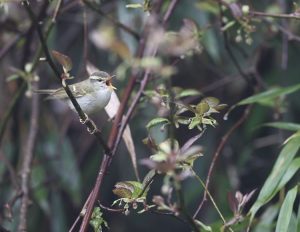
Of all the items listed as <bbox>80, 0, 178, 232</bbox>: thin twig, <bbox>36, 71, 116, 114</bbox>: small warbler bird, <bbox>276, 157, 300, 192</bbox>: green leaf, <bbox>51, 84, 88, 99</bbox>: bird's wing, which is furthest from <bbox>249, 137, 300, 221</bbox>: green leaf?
<bbox>51, 84, 88, 99</bbox>: bird's wing

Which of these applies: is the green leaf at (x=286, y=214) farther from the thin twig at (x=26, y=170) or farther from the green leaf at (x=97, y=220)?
the thin twig at (x=26, y=170)

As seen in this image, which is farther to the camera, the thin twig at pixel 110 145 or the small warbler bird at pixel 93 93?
the small warbler bird at pixel 93 93

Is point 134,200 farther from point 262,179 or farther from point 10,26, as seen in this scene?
point 262,179

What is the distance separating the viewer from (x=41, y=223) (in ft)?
14.9

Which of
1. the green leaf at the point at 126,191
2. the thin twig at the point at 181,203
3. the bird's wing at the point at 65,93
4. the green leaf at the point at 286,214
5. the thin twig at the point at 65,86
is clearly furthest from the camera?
the bird's wing at the point at 65,93

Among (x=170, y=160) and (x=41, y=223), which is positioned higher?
(x=170, y=160)

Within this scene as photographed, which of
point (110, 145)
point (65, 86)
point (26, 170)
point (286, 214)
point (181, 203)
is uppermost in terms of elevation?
point (65, 86)

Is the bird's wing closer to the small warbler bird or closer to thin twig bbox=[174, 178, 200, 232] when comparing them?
the small warbler bird

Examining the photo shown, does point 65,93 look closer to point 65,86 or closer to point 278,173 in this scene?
point 278,173

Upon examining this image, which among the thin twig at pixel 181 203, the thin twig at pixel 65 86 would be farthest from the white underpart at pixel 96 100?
the thin twig at pixel 181 203

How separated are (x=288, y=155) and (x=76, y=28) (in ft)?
8.43

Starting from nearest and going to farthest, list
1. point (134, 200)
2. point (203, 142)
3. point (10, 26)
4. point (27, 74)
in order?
point (134, 200) → point (27, 74) → point (10, 26) → point (203, 142)

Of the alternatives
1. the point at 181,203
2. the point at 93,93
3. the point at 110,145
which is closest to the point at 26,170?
the point at 93,93

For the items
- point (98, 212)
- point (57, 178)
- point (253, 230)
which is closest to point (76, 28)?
point (57, 178)
